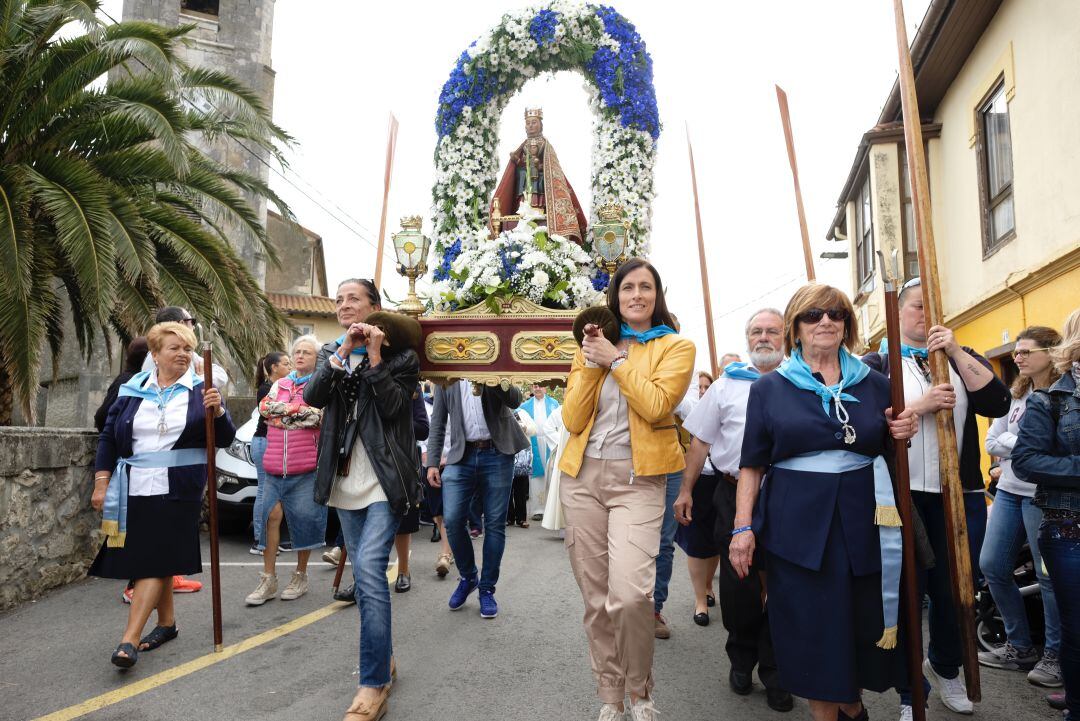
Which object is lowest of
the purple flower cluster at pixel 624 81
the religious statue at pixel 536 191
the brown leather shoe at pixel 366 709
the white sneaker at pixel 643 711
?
the brown leather shoe at pixel 366 709

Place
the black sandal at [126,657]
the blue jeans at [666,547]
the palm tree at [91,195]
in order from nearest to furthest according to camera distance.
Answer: the black sandal at [126,657] → the blue jeans at [666,547] → the palm tree at [91,195]

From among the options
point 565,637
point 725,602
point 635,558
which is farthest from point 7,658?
point 725,602

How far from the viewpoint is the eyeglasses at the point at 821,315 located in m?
3.22

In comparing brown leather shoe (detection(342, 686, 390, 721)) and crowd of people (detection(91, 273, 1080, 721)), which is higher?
crowd of people (detection(91, 273, 1080, 721))

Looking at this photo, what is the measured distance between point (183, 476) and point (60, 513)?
2369mm

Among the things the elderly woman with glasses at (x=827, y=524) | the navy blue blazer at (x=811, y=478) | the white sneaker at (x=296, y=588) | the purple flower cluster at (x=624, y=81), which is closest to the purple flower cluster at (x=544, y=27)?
the purple flower cluster at (x=624, y=81)

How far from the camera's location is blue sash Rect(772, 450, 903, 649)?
9.67ft

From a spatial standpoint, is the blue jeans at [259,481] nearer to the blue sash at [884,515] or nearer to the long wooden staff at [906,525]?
the blue sash at [884,515]

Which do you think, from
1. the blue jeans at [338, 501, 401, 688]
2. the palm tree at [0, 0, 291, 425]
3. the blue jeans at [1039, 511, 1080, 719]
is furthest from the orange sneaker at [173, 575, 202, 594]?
the blue jeans at [1039, 511, 1080, 719]

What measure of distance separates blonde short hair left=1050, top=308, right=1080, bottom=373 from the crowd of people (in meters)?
0.01

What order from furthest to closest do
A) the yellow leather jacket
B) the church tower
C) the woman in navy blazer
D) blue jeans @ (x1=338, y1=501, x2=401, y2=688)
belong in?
1. the church tower
2. the woman in navy blazer
3. blue jeans @ (x1=338, y1=501, x2=401, y2=688)
4. the yellow leather jacket

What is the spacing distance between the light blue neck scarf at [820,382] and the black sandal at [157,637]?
13.5ft

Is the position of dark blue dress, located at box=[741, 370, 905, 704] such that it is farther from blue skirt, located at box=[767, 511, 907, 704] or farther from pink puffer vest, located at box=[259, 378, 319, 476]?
pink puffer vest, located at box=[259, 378, 319, 476]

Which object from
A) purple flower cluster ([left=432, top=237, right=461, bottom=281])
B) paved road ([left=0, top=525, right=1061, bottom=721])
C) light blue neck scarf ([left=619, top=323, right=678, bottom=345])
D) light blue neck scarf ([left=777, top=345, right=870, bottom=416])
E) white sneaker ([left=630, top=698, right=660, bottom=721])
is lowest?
paved road ([left=0, top=525, right=1061, bottom=721])
